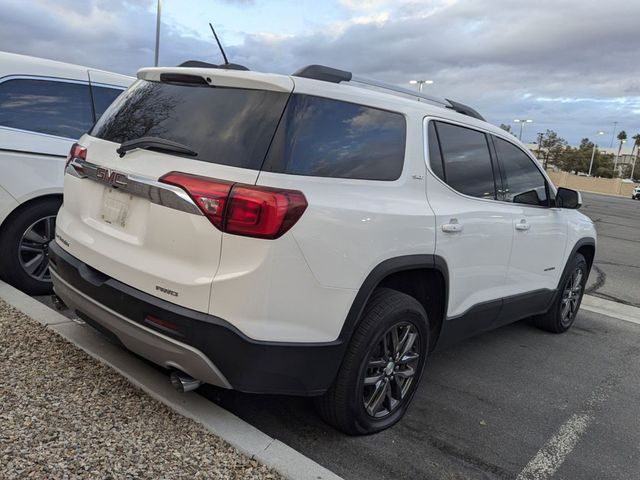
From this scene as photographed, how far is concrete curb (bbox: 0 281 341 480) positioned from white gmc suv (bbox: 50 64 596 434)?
288 mm

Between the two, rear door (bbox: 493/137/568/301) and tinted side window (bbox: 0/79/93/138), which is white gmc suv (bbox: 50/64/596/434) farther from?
tinted side window (bbox: 0/79/93/138)

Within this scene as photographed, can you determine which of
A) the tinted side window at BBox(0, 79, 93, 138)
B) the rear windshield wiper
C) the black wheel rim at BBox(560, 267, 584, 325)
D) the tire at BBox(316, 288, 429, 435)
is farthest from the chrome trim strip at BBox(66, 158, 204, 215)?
the black wheel rim at BBox(560, 267, 584, 325)

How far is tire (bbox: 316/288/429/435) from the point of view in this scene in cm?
294

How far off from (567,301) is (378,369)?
10.3ft

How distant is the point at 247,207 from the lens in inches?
96.5

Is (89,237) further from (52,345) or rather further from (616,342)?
(616,342)

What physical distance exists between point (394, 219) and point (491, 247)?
117 centimetres

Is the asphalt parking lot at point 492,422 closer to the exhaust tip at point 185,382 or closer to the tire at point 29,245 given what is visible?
the exhaust tip at point 185,382

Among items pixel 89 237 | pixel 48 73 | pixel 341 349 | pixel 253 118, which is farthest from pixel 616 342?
pixel 48 73

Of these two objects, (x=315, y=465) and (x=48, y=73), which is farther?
(x=48, y=73)

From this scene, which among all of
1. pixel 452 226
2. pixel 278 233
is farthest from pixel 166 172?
pixel 452 226

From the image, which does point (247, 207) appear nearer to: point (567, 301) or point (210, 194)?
point (210, 194)

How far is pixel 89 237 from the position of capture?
3031mm

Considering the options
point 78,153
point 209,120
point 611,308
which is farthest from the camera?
point 611,308
